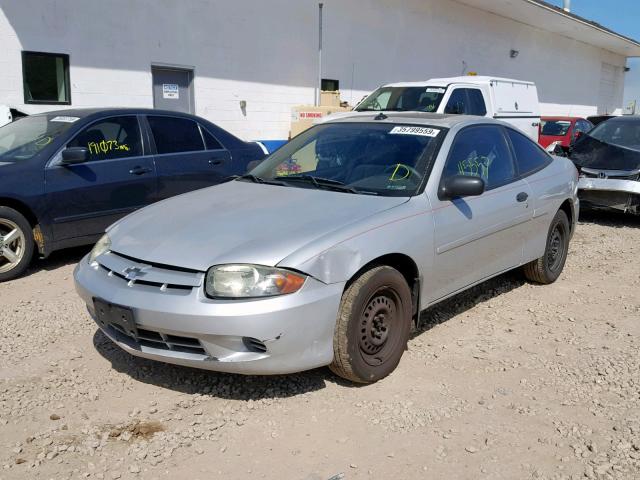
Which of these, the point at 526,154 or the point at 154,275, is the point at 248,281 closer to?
the point at 154,275

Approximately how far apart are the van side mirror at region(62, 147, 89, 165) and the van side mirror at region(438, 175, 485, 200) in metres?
3.57

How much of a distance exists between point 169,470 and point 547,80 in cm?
2562

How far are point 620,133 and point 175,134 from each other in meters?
6.76

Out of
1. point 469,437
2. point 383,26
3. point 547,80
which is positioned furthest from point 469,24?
point 469,437

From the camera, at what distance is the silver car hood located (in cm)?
335

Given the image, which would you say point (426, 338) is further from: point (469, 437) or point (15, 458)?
point (15, 458)

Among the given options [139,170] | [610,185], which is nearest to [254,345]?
[139,170]

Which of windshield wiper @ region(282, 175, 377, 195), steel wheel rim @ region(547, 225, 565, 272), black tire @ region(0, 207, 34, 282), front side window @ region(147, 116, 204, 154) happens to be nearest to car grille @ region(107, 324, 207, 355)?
windshield wiper @ region(282, 175, 377, 195)

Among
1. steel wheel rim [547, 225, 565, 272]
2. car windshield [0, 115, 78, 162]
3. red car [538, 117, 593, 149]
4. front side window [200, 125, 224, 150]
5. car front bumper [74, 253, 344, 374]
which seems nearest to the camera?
car front bumper [74, 253, 344, 374]

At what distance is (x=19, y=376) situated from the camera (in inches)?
149

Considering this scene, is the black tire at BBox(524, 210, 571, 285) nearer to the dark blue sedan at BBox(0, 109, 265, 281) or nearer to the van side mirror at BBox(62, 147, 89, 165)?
the dark blue sedan at BBox(0, 109, 265, 281)

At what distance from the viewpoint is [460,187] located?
410 cm

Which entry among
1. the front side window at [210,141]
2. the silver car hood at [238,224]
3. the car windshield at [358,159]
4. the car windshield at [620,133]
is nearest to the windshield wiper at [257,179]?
the car windshield at [358,159]

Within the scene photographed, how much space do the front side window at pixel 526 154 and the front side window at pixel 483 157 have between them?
15 cm
